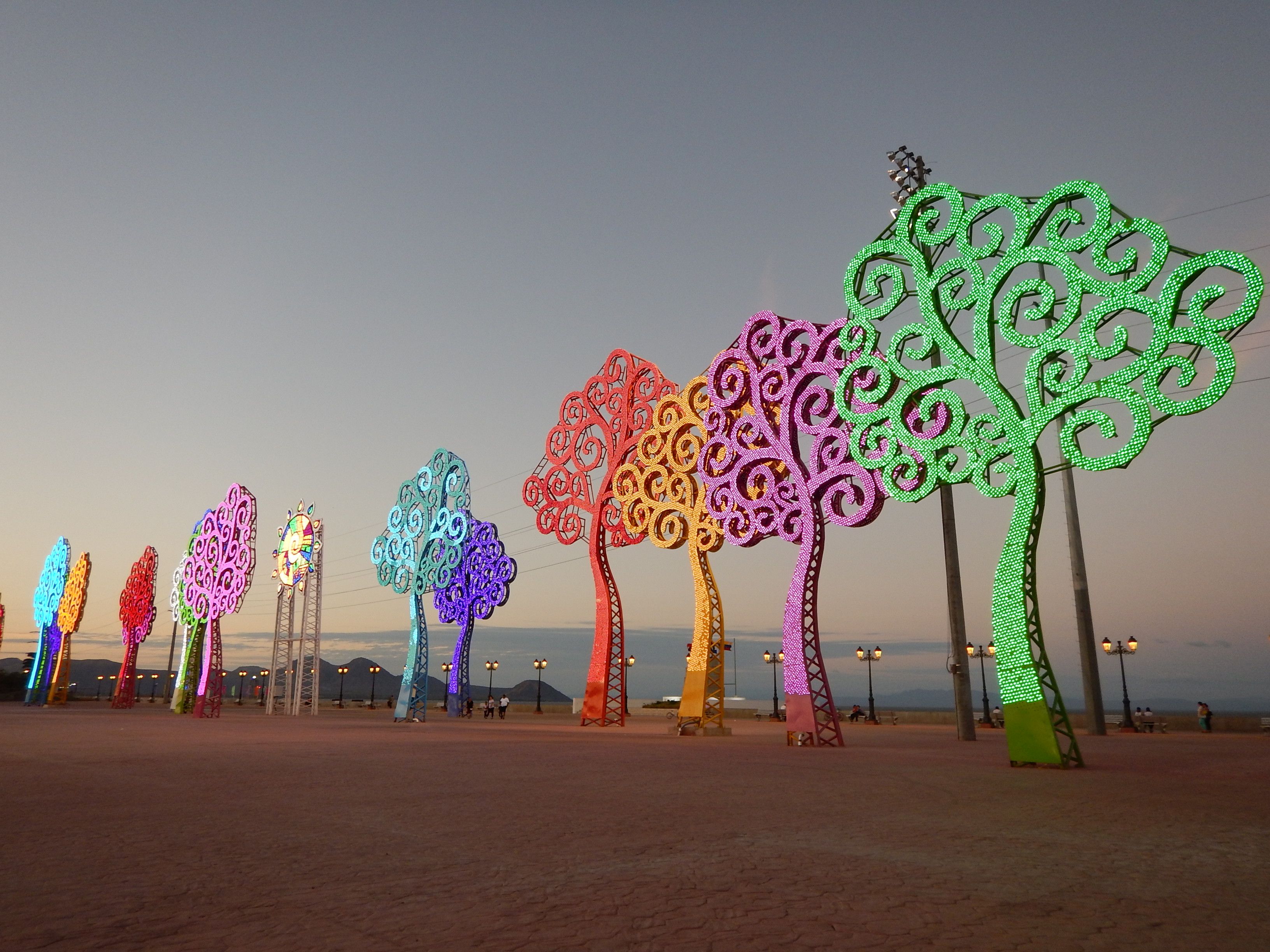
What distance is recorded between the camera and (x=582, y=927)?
5125 millimetres

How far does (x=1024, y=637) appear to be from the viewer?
53.6 ft

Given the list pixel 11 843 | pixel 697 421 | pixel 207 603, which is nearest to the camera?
pixel 11 843

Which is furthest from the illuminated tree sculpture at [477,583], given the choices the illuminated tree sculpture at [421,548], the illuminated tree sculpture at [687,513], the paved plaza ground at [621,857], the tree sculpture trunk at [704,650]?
the paved plaza ground at [621,857]

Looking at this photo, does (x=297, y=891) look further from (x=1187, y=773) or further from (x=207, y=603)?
(x=207, y=603)

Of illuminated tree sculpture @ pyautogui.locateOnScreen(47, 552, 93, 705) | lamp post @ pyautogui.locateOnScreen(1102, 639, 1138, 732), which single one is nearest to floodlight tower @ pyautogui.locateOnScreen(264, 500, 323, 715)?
illuminated tree sculpture @ pyautogui.locateOnScreen(47, 552, 93, 705)

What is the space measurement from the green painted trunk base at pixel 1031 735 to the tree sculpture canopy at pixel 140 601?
168 ft

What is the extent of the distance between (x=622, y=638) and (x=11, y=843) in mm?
23852

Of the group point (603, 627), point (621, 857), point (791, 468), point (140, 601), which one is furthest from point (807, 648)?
point (140, 601)

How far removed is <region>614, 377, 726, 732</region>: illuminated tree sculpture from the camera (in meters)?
26.4

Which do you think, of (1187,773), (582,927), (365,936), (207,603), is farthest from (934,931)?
(207,603)

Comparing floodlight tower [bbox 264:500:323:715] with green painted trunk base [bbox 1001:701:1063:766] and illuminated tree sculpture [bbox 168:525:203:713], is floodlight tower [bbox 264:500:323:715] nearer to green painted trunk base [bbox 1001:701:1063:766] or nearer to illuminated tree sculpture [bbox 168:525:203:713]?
illuminated tree sculpture [bbox 168:525:203:713]

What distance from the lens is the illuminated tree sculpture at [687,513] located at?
2638 cm

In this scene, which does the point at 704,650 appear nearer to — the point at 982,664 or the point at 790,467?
the point at 790,467

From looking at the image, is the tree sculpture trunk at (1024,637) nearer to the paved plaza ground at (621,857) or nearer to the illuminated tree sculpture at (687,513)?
the paved plaza ground at (621,857)
